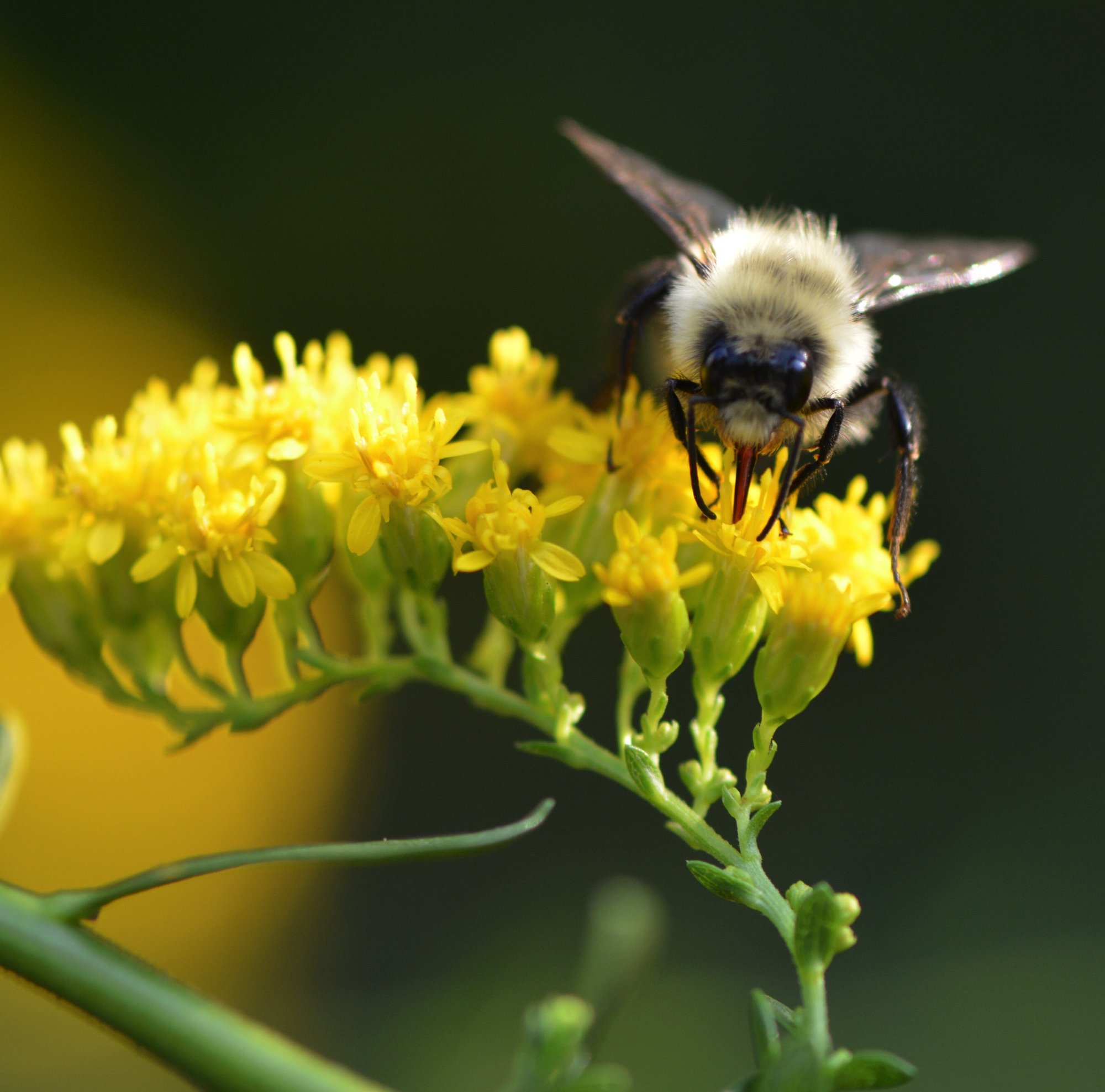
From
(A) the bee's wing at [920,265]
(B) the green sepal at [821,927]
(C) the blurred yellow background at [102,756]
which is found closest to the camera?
(B) the green sepal at [821,927]

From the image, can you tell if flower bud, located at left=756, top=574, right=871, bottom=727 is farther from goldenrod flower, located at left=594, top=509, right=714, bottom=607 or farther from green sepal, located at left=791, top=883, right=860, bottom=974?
green sepal, located at left=791, top=883, right=860, bottom=974

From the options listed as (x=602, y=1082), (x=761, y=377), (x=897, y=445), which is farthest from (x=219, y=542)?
(x=897, y=445)

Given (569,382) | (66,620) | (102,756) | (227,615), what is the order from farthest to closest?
1. (569,382)
2. (102,756)
3. (66,620)
4. (227,615)

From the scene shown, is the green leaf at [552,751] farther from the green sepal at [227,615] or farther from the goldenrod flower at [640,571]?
the green sepal at [227,615]

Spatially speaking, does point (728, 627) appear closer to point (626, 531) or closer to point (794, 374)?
point (626, 531)

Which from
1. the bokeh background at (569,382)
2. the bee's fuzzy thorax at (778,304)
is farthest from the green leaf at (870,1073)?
the bokeh background at (569,382)

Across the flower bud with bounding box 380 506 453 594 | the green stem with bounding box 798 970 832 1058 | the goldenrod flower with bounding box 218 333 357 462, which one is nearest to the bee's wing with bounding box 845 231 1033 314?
the flower bud with bounding box 380 506 453 594

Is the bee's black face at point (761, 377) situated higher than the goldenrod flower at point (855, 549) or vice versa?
the bee's black face at point (761, 377)
